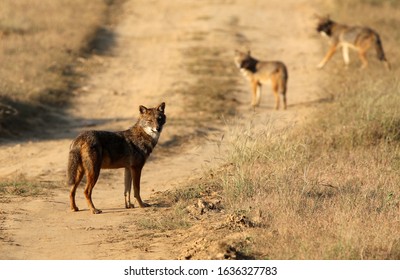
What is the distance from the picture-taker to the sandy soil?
869 cm

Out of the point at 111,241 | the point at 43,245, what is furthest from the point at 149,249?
the point at 43,245

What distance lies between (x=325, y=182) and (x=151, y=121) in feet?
7.73

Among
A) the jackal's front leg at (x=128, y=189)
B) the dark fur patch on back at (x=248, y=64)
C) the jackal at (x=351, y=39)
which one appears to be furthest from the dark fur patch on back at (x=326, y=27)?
the jackal's front leg at (x=128, y=189)

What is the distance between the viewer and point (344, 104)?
14641 mm

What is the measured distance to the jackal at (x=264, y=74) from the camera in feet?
57.9

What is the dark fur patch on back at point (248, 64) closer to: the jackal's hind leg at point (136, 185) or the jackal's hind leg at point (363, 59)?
the jackal's hind leg at point (363, 59)

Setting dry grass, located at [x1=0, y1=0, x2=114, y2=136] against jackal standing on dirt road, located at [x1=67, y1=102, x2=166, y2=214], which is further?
dry grass, located at [x1=0, y1=0, x2=114, y2=136]

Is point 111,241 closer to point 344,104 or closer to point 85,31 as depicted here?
point 344,104

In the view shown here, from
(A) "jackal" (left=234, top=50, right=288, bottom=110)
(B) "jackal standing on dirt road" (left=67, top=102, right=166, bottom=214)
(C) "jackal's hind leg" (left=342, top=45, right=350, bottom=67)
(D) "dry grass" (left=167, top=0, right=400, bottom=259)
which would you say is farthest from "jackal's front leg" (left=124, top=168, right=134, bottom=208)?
(C) "jackal's hind leg" (left=342, top=45, right=350, bottom=67)

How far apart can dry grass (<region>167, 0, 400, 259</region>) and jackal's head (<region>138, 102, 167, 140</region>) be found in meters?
0.95

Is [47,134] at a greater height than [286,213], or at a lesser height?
lesser

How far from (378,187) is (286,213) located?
6.38 ft

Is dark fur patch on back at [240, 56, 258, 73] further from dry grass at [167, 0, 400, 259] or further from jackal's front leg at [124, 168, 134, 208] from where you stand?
jackal's front leg at [124, 168, 134, 208]

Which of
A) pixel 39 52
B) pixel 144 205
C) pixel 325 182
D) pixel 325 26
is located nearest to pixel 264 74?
pixel 325 26
